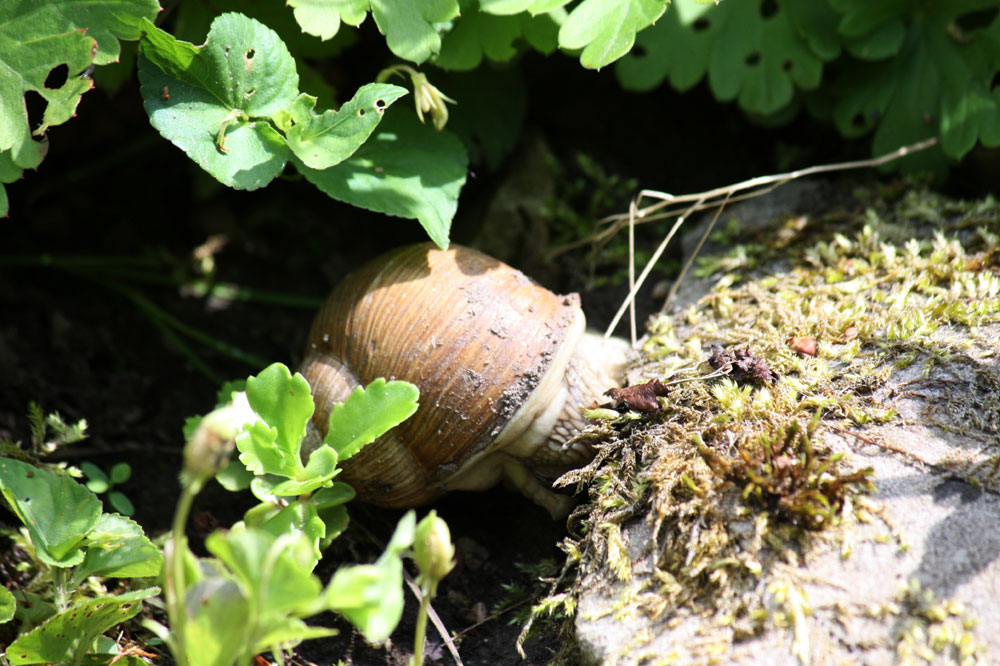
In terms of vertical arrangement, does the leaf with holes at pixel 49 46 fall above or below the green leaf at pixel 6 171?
above

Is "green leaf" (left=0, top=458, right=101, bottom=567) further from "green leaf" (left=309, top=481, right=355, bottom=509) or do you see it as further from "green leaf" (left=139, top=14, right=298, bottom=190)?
"green leaf" (left=139, top=14, right=298, bottom=190)

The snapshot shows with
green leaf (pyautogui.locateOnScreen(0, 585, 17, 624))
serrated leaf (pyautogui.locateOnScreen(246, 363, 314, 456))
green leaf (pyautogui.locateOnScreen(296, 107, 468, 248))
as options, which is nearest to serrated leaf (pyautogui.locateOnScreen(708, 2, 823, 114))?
green leaf (pyautogui.locateOnScreen(296, 107, 468, 248))

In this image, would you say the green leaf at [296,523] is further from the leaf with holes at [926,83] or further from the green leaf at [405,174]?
the leaf with holes at [926,83]

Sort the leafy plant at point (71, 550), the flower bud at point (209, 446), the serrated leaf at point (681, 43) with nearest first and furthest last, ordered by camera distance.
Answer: the flower bud at point (209, 446), the leafy plant at point (71, 550), the serrated leaf at point (681, 43)

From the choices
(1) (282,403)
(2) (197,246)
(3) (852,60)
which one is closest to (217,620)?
(1) (282,403)

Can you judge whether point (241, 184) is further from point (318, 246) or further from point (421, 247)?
point (318, 246)

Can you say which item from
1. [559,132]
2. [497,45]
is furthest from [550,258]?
[497,45]

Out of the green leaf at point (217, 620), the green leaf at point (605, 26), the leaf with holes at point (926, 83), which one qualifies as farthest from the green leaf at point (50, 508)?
the leaf with holes at point (926, 83)
